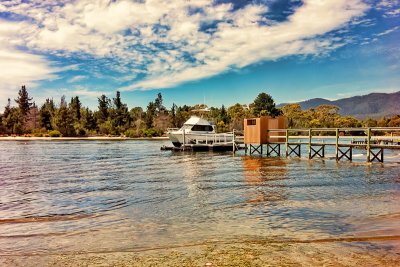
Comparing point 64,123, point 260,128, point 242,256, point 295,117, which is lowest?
point 242,256

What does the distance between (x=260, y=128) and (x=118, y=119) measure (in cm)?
8005

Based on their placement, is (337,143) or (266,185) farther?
(337,143)

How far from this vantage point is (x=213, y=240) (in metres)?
7.87

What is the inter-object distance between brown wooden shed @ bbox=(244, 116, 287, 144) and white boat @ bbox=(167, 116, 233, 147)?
29.8 feet

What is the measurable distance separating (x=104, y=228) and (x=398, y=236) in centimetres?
711

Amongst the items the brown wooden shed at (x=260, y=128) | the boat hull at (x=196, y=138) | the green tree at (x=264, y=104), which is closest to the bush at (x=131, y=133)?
the green tree at (x=264, y=104)

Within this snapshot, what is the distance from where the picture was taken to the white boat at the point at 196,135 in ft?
146

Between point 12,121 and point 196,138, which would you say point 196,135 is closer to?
point 196,138

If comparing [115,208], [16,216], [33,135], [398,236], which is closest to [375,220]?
[398,236]

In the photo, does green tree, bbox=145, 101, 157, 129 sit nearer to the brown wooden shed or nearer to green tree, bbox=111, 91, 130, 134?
green tree, bbox=111, 91, 130, 134

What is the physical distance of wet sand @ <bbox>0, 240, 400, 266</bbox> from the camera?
21.2ft

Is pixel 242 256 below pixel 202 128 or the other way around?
below

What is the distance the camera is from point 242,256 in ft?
22.3

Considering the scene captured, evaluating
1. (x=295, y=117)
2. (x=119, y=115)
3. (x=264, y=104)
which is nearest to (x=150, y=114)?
(x=119, y=115)
